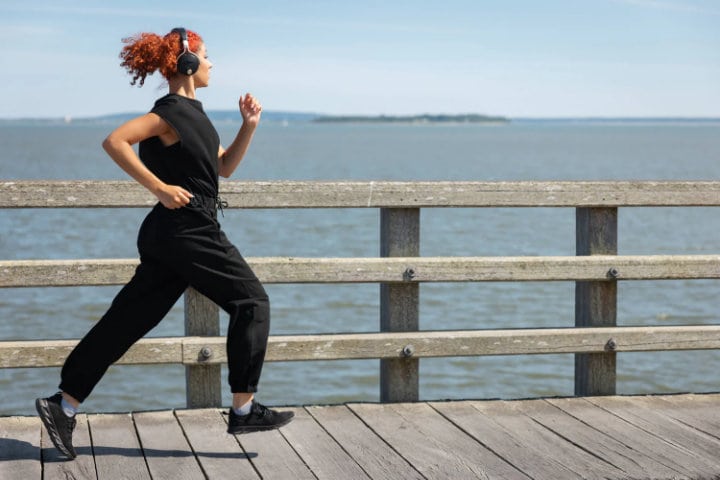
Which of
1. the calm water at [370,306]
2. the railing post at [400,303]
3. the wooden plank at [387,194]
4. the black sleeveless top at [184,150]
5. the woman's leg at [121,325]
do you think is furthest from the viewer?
the calm water at [370,306]

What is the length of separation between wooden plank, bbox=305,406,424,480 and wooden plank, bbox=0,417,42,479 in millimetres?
1171

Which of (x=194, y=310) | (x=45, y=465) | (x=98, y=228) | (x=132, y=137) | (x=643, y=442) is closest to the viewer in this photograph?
(x=132, y=137)

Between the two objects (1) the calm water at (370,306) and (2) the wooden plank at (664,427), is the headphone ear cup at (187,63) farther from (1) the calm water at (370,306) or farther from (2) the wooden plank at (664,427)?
(1) the calm water at (370,306)

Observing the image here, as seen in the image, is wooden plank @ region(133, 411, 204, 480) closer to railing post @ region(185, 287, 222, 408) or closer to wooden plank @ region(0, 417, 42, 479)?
railing post @ region(185, 287, 222, 408)

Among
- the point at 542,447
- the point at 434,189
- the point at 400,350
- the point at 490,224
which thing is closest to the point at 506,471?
the point at 542,447

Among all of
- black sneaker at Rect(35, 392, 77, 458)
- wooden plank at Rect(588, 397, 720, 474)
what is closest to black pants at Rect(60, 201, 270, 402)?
black sneaker at Rect(35, 392, 77, 458)

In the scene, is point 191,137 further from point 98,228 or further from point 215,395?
point 98,228

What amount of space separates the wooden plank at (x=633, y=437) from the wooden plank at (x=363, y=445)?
949 millimetres

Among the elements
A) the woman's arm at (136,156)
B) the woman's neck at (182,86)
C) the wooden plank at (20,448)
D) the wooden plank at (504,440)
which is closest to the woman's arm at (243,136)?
the woman's neck at (182,86)

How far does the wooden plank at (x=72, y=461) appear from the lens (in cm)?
437

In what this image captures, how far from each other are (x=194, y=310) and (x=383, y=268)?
86 centimetres

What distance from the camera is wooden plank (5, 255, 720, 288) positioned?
5.02 meters

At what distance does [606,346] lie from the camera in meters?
5.58

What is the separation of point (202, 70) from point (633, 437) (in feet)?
7.48
